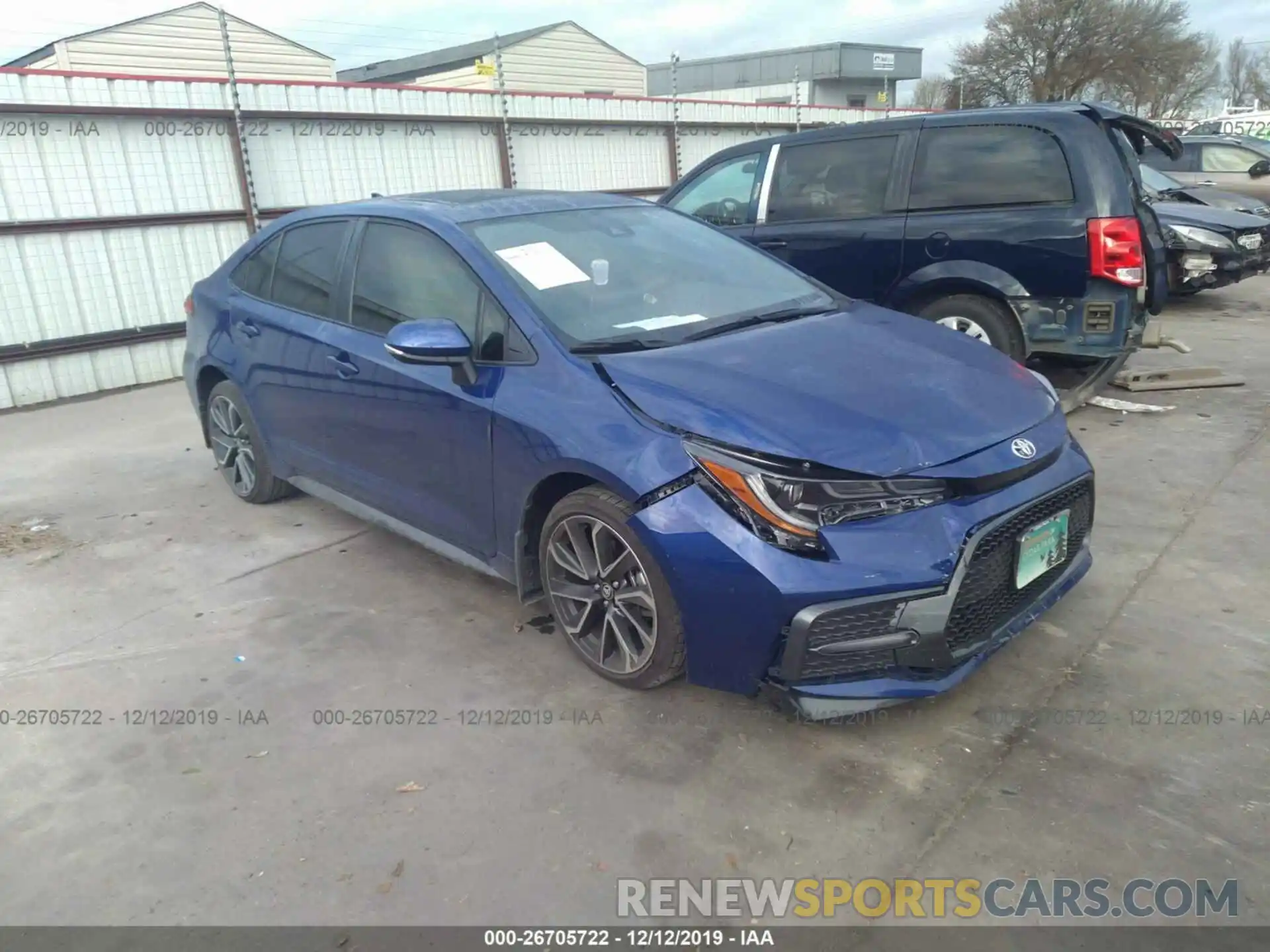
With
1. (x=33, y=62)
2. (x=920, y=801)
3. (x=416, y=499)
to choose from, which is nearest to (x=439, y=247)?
(x=416, y=499)

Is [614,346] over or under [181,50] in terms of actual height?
under

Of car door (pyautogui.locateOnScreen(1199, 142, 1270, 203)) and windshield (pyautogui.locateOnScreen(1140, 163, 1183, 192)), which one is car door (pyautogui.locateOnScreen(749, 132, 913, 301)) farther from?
car door (pyautogui.locateOnScreen(1199, 142, 1270, 203))

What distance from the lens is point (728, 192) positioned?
6875 mm

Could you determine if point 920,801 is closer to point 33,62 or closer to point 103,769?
point 103,769

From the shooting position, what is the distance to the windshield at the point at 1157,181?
984cm

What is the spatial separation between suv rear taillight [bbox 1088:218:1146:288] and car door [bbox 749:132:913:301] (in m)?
1.14

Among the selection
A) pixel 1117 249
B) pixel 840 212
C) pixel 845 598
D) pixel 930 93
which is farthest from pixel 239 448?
pixel 930 93

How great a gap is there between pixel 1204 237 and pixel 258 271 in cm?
819

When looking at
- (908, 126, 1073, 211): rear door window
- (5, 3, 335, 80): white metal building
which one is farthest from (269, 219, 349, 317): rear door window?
(5, 3, 335, 80): white metal building

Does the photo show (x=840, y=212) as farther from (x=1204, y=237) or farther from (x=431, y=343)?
(x=1204, y=237)

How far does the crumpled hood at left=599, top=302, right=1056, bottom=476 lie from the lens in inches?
104

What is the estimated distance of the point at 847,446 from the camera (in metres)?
2.63

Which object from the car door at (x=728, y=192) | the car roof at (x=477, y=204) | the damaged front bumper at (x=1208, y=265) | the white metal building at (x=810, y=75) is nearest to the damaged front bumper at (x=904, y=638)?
the car roof at (x=477, y=204)

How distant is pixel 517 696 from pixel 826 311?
6.24ft
